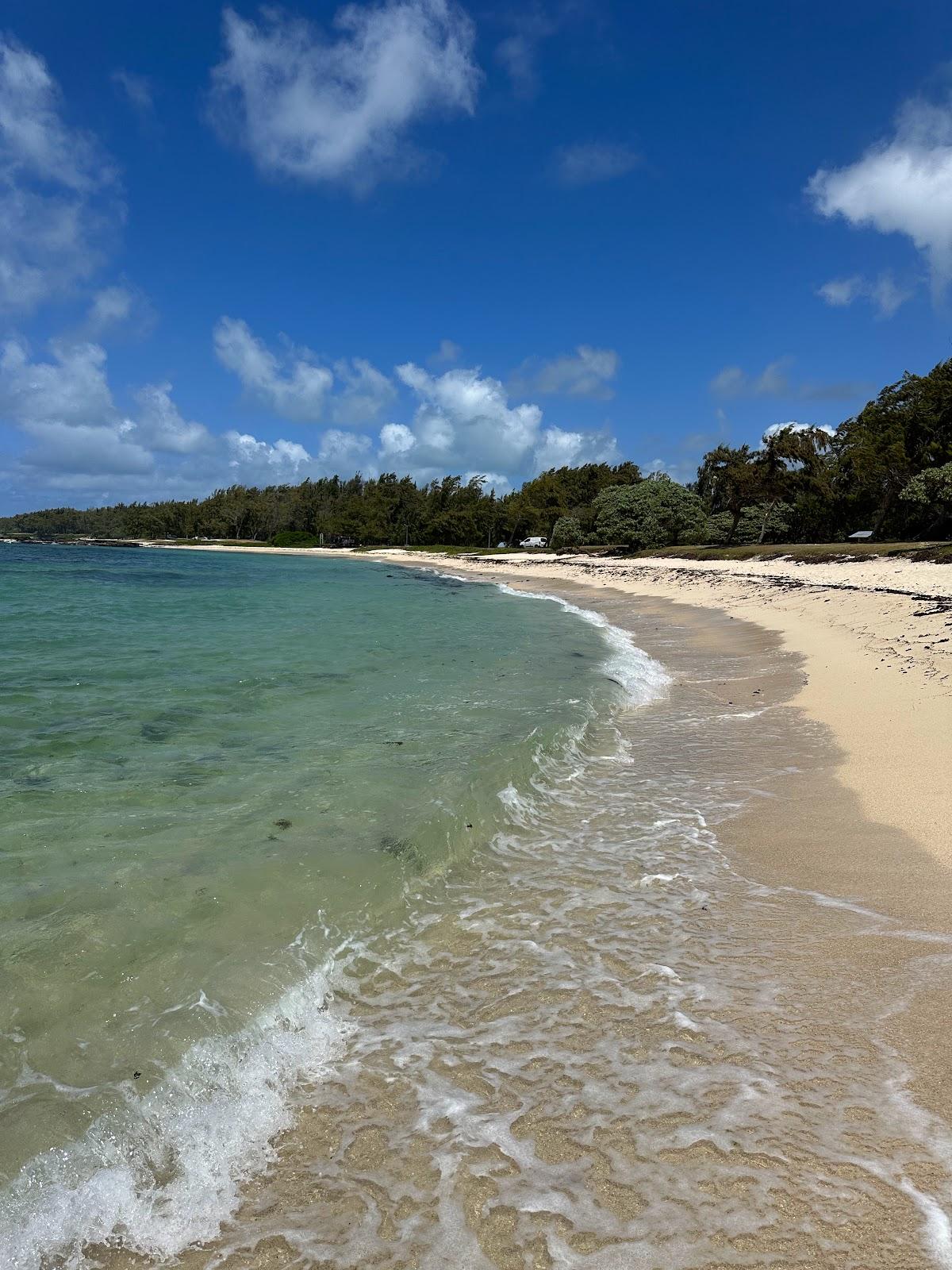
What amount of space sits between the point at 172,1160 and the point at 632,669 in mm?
12475

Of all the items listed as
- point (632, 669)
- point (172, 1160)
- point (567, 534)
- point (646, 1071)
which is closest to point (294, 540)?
point (567, 534)

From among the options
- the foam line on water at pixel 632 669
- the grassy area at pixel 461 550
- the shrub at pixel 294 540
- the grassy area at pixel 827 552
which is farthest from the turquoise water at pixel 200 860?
→ the shrub at pixel 294 540

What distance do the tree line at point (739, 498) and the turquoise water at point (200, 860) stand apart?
39.9m

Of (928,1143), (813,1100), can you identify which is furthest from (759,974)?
(928,1143)

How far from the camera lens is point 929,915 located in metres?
4.53

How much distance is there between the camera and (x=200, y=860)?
5520 millimetres

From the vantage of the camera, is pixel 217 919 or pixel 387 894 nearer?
pixel 217 919

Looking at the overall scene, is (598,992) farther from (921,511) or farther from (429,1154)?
(921,511)

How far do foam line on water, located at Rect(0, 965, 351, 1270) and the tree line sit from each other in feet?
147

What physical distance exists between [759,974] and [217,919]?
3.71m

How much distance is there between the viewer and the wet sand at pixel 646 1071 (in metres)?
2.56

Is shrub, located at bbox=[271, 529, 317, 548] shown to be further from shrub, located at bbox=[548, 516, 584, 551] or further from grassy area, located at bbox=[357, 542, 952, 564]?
grassy area, located at bbox=[357, 542, 952, 564]

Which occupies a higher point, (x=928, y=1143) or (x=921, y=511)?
(x=921, y=511)

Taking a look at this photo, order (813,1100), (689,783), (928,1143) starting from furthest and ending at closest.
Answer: (689,783)
(813,1100)
(928,1143)
